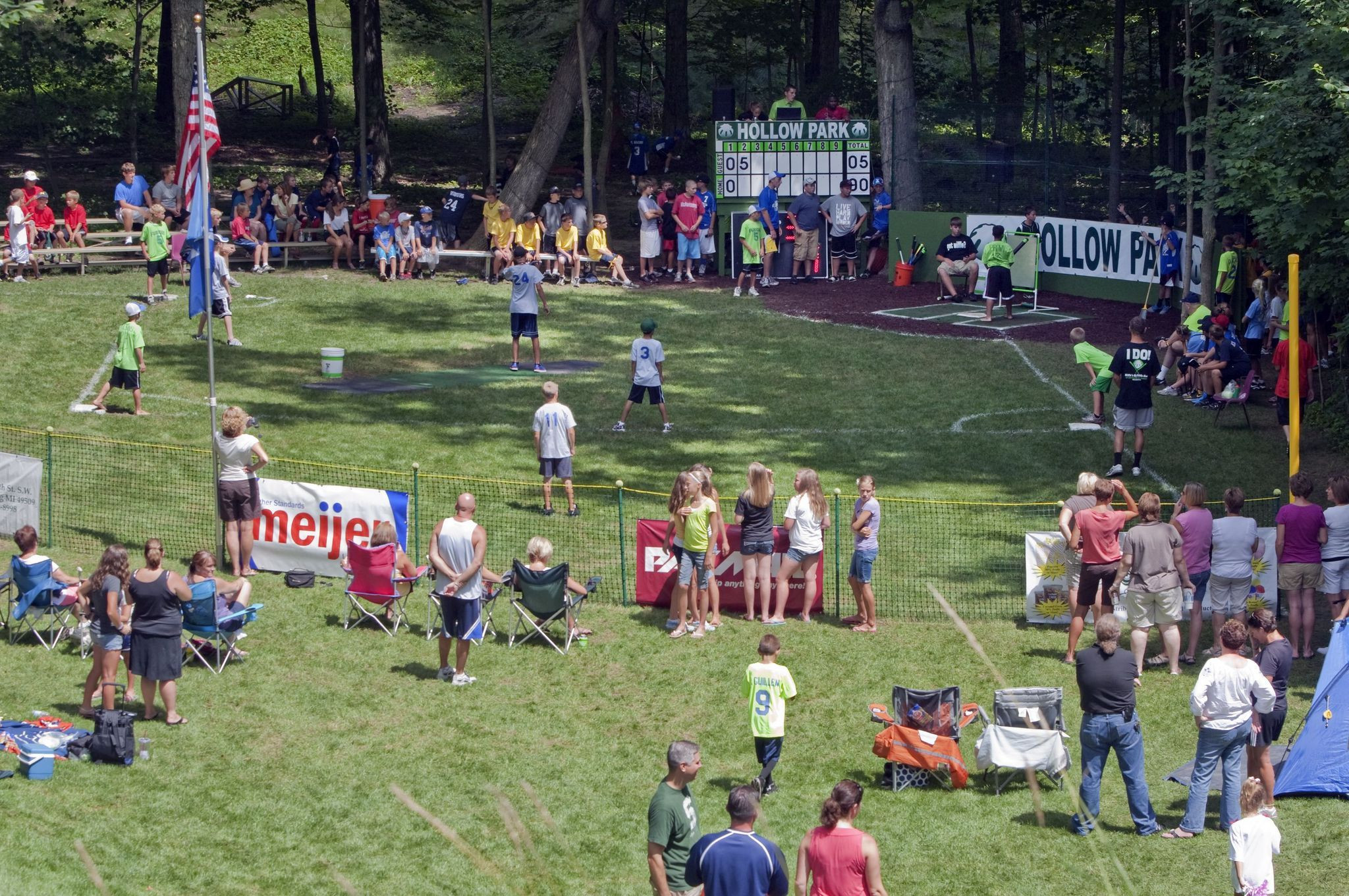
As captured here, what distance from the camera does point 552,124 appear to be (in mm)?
34750

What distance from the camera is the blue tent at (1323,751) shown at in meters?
11.4

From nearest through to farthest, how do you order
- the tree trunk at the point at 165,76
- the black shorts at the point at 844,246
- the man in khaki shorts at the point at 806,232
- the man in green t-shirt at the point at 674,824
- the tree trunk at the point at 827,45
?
the man in green t-shirt at the point at 674,824, the man in khaki shorts at the point at 806,232, the black shorts at the point at 844,246, the tree trunk at the point at 165,76, the tree trunk at the point at 827,45

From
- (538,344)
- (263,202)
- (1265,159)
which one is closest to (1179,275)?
(1265,159)

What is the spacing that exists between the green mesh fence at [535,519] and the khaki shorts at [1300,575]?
1783mm

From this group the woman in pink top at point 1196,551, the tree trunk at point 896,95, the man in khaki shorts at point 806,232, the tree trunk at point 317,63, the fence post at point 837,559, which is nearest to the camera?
the woman in pink top at point 1196,551

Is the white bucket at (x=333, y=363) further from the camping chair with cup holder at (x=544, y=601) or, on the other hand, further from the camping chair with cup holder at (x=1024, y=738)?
the camping chair with cup holder at (x=1024, y=738)

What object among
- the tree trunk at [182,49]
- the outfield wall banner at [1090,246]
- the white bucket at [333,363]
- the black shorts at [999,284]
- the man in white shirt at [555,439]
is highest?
the tree trunk at [182,49]

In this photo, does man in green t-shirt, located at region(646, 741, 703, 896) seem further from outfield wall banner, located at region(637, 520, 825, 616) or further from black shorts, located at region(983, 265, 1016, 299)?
black shorts, located at region(983, 265, 1016, 299)

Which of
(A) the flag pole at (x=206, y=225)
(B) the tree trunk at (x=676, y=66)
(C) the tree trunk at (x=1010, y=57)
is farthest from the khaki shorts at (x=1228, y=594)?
(B) the tree trunk at (x=676, y=66)

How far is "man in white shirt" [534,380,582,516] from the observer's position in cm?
1719

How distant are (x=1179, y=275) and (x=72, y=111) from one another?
28332mm

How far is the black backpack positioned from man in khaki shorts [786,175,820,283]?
22.2 metres

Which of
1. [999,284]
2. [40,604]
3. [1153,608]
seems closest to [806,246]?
[999,284]

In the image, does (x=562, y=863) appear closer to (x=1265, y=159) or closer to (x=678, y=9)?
(x=1265, y=159)
